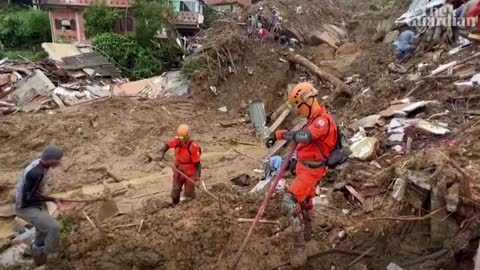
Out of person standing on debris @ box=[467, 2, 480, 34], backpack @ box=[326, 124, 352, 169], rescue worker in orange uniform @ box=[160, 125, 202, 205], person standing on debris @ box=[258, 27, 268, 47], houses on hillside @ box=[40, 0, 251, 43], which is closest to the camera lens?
backpack @ box=[326, 124, 352, 169]

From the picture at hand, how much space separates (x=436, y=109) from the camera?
8523 mm

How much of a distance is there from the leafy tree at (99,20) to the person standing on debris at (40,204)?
14586 millimetres

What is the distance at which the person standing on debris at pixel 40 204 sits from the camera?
525cm

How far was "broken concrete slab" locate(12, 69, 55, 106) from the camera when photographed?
41.8 ft

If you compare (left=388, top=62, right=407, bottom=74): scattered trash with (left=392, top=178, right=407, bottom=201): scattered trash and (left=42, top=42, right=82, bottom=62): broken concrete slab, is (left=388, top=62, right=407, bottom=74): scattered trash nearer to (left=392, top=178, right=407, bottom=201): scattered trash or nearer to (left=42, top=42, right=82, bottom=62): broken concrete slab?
(left=392, top=178, right=407, bottom=201): scattered trash

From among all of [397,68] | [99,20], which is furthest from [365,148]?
[99,20]

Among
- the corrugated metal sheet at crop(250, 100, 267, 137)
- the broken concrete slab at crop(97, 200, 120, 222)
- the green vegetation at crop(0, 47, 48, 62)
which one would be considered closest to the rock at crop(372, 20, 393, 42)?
the corrugated metal sheet at crop(250, 100, 267, 137)

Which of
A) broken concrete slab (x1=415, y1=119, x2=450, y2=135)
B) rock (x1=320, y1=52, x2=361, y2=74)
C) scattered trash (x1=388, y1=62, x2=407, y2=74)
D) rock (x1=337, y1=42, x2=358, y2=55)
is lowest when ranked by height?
rock (x1=320, y1=52, x2=361, y2=74)

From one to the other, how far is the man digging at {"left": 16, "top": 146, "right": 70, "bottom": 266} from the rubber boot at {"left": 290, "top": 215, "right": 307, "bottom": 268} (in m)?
2.86

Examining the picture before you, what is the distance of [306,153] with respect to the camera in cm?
508

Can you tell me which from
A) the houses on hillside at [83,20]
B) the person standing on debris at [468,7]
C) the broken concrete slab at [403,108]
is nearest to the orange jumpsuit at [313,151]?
the broken concrete slab at [403,108]

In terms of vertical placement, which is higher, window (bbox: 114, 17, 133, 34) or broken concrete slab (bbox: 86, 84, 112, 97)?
window (bbox: 114, 17, 133, 34)

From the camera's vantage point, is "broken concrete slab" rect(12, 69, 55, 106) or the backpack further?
"broken concrete slab" rect(12, 69, 55, 106)

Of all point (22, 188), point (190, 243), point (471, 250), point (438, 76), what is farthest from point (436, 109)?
point (22, 188)
